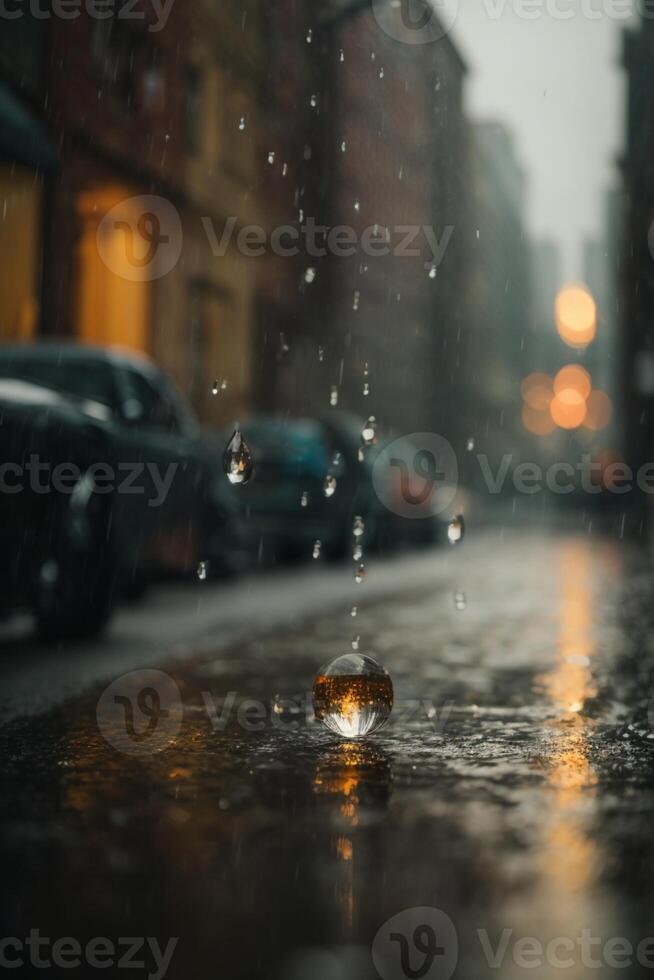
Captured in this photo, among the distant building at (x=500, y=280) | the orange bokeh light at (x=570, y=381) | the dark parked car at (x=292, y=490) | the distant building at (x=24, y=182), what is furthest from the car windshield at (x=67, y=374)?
the distant building at (x=500, y=280)

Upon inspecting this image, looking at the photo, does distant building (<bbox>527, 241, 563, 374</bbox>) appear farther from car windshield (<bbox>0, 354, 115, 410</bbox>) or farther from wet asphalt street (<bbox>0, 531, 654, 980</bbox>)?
wet asphalt street (<bbox>0, 531, 654, 980</bbox>)

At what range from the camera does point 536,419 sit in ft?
307

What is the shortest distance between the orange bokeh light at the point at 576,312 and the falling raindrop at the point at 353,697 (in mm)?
15453

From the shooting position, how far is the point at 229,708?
19.2ft

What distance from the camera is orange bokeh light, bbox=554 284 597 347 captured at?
66.6ft

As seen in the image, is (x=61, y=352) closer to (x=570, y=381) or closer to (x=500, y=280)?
(x=570, y=381)

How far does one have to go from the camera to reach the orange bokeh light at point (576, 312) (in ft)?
66.6

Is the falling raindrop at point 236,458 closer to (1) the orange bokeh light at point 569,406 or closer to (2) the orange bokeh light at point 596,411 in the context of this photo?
(1) the orange bokeh light at point 569,406

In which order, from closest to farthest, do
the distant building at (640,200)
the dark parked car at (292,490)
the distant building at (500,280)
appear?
the dark parked car at (292,490), the distant building at (640,200), the distant building at (500,280)

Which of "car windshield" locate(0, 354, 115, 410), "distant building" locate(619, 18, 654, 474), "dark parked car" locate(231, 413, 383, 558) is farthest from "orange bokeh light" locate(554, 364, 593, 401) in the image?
"car windshield" locate(0, 354, 115, 410)

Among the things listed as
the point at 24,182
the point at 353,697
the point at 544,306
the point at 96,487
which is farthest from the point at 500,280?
the point at 353,697

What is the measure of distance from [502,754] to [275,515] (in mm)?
11247

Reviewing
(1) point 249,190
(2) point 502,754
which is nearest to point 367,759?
(2) point 502,754

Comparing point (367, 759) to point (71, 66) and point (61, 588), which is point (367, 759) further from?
point (71, 66)
